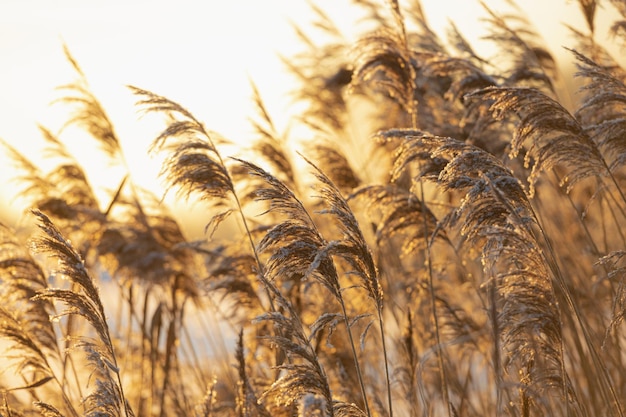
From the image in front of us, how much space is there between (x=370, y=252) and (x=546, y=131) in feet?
3.17

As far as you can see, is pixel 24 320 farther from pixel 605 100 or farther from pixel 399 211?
pixel 605 100

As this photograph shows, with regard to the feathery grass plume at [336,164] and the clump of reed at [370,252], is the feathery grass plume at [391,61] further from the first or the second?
the feathery grass plume at [336,164]

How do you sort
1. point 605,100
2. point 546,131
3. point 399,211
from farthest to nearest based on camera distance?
point 399,211 → point 605,100 → point 546,131

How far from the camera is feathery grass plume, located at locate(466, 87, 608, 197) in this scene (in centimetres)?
335

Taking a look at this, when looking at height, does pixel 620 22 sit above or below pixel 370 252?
above

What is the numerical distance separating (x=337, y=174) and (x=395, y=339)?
4.63 ft

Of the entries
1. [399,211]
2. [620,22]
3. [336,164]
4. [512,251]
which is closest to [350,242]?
[512,251]

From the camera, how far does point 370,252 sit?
3.20 meters

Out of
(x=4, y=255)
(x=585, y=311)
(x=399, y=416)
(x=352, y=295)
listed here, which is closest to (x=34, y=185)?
(x=4, y=255)

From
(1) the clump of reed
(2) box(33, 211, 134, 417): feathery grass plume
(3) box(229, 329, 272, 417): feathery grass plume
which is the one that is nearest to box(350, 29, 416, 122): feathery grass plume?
(1) the clump of reed

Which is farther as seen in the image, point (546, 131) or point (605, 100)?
point (605, 100)

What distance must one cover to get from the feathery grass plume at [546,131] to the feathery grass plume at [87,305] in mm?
1815

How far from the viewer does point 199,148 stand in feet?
14.4

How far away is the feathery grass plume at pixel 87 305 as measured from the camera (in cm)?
335
